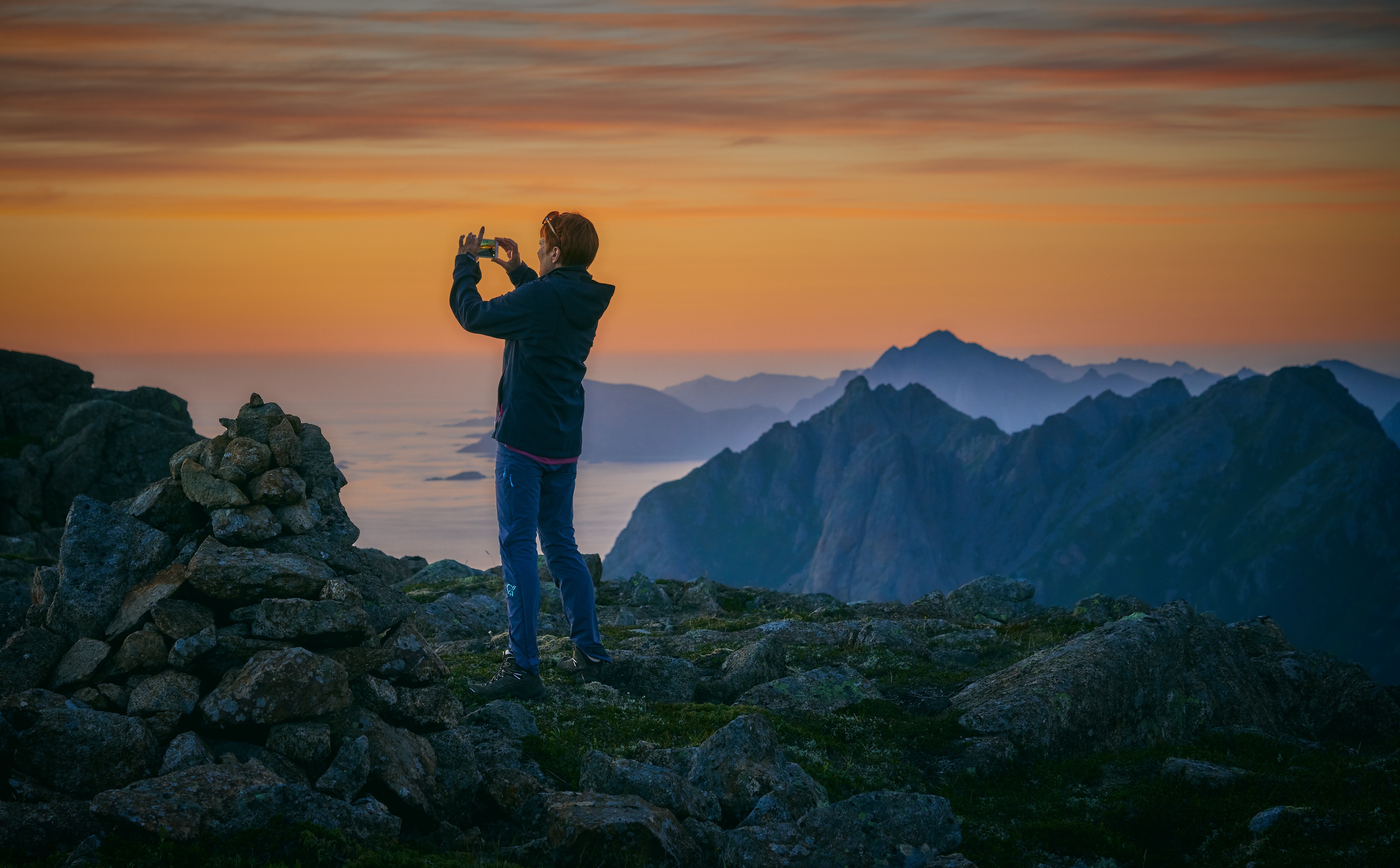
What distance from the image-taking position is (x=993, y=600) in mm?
27797

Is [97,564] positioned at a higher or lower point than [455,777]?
higher

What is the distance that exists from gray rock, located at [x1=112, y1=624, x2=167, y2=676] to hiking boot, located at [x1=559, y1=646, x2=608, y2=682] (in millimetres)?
5710

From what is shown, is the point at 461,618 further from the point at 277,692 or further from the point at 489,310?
the point at 277,692

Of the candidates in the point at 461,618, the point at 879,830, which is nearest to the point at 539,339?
the point at 879,830

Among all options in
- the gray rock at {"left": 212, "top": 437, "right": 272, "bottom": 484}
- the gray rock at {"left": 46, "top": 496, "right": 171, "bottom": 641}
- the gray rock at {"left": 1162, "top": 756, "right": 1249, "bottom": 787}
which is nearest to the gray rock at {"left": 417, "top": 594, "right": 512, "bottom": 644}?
the gray rock at {"left": 212, "top": 437, "right": 272, "bottom": 484}

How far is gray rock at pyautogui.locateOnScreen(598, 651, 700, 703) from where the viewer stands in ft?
49.5

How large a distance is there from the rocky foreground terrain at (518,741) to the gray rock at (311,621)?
0.11ft

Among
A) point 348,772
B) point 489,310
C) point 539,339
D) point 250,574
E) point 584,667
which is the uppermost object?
point 489,310

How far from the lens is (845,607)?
26.4 m

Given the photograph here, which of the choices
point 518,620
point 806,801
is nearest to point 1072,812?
point 806,801

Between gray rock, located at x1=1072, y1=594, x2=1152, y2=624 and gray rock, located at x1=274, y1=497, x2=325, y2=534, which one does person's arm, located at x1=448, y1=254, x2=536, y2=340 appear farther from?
gray rock, located at x1=1072, y1=594, x2=1152, y2=624

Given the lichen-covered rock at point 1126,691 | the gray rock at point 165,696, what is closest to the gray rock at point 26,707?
the gray rock at point 165,696

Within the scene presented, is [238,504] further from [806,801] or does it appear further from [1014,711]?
[1014,711]

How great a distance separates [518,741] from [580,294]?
587cm
